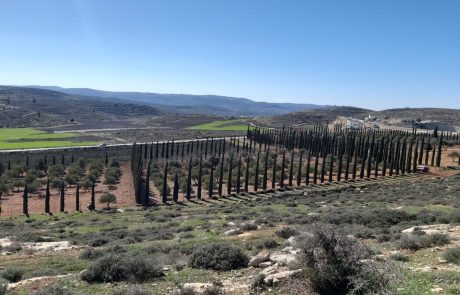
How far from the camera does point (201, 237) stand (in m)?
22.3

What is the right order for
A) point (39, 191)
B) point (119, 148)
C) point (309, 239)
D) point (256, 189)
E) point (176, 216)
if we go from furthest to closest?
point (119, 148)
point (39, 191)
point (256, 189)
point (176, 216)
point (309, 239)

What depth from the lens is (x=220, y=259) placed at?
1475cm

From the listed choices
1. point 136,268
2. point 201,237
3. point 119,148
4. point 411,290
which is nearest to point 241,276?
point 136,268

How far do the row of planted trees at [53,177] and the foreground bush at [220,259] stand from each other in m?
33.7

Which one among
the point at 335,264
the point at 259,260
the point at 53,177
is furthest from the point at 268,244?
the point at 53,177

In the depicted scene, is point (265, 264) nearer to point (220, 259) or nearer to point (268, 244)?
point (220, 259)

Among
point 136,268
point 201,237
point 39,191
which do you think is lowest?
point 39,191

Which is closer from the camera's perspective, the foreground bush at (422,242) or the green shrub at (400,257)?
the green shrub at (400,257)

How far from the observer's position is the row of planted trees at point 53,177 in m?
54.6

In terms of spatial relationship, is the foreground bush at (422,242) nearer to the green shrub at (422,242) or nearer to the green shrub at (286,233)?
the green shrub at (422,242)

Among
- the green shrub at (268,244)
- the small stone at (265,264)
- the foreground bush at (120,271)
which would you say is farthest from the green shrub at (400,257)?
the foreground bush at (120,271)

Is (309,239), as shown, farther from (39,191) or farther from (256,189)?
(39,191)

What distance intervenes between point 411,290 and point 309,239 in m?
2.65

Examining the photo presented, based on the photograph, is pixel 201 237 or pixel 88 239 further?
pixel 88 239
